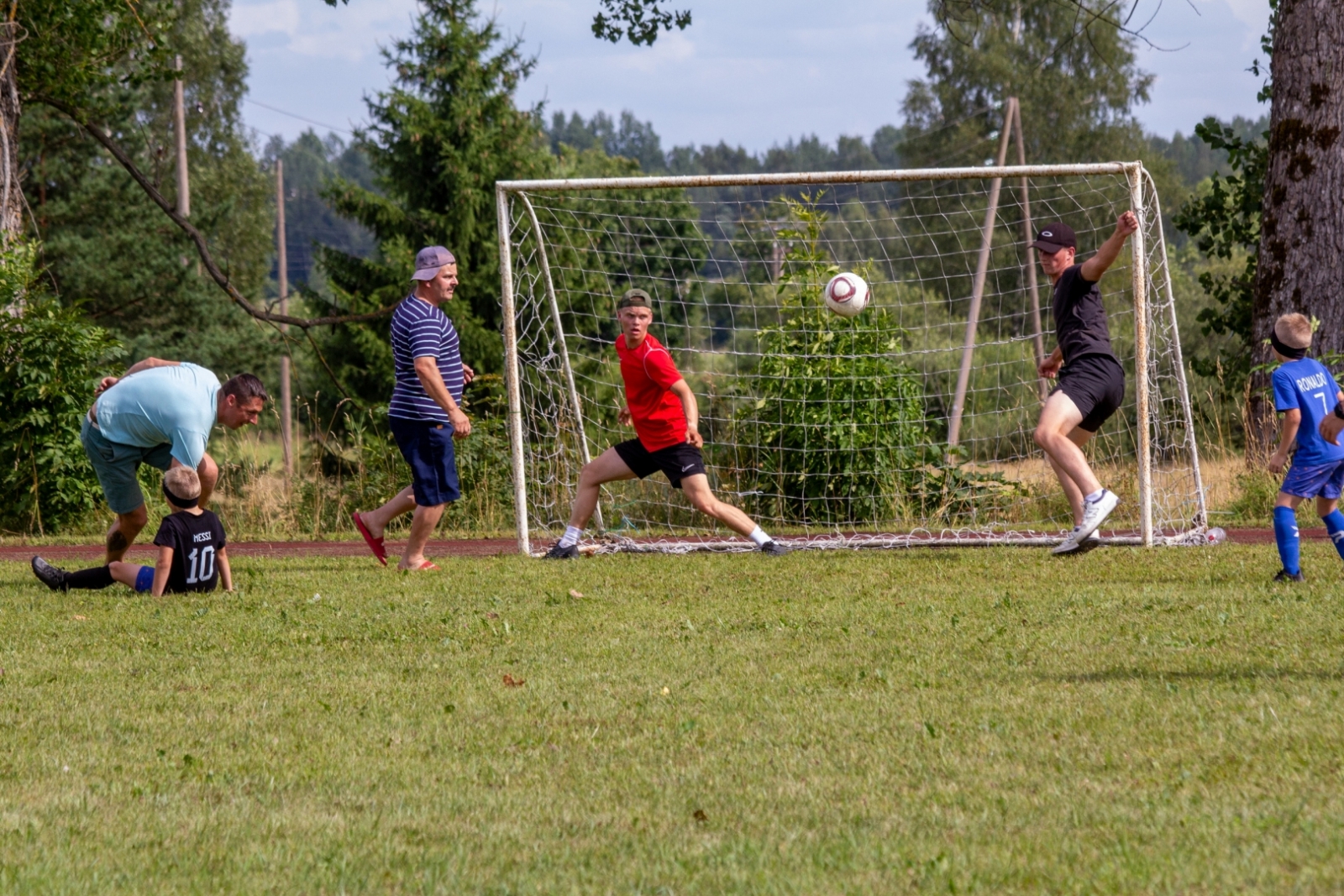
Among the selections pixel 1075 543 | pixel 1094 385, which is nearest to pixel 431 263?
pixel 1094 385

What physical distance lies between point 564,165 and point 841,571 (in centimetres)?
2681

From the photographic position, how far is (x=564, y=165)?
111 ft

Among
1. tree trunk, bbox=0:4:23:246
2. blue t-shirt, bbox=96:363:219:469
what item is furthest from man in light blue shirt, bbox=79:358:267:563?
tree trunk, bbox=0:4:23:246

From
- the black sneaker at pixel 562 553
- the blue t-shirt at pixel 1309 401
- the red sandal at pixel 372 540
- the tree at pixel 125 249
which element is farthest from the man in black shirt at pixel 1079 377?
the tree at pixel 125 249

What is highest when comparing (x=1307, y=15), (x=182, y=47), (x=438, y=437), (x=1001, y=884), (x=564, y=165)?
(x=182, y=47)

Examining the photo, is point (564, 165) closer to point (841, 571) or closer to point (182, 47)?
point (182, 47)

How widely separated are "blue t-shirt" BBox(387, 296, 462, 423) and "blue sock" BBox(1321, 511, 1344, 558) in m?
5.13

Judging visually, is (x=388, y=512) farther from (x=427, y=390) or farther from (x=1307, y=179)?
(x=1307, y=179)

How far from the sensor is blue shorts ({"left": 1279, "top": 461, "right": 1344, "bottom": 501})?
721 centimetres

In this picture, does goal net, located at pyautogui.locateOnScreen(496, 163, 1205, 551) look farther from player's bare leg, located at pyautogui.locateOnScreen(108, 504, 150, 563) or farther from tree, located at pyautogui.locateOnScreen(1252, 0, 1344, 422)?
player's bare leg, located at pyautogui.locateOnScreen(108, 504, 150, 563)

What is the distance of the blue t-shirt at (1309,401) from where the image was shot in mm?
7109

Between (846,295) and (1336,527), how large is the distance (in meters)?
4.09

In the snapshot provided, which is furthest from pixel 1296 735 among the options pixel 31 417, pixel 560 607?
pixel 31 417

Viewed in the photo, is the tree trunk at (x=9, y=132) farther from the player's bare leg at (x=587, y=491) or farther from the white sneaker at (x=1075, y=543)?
the white sneaker at (x=1075, y=543)
